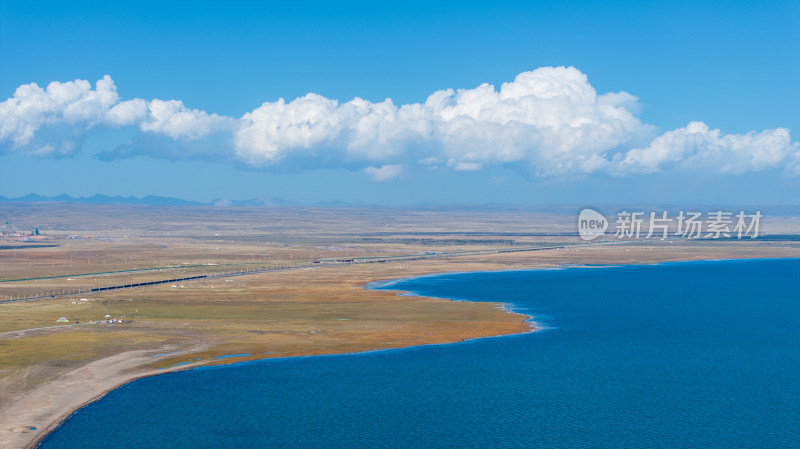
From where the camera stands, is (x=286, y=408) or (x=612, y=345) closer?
(x=286, y=408)

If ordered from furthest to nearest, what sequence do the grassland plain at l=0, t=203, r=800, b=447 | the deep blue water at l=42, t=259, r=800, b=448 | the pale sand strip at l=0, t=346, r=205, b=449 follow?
the grassland plain at l=0, t=203, r=800, b=447
the deep blue water at l=42, t=259, r=800, b=448
the pale sand strip at l=0, t=346, r=205, b=449

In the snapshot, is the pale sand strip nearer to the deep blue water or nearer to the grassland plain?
the grassland plain

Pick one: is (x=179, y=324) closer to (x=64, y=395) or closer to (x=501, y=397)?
(x=64, y=395)

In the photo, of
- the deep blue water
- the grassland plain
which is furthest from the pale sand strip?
the deep blue water

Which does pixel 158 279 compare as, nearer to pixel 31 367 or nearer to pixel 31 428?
pixel 31 367

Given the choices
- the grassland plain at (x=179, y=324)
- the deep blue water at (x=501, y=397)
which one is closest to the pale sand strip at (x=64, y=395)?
the grassland plain at (x=179, y=324)

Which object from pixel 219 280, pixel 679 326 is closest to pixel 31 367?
pixel 679 326

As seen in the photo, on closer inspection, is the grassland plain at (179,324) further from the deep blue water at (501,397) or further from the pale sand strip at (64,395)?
the deep blue water at (501,397)
